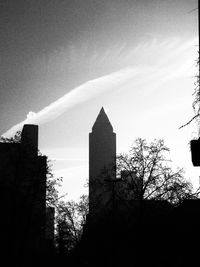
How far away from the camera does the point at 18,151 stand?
3069 cm

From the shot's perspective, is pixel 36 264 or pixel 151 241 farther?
pixel 36 264

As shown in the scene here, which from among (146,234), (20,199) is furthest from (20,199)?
(146,234)

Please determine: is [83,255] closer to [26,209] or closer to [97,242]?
[97,242]

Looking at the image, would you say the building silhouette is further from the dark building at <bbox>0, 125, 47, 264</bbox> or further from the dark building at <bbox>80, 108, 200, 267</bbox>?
the dark building at <bbox>80, 108, 200, 267</bbox>

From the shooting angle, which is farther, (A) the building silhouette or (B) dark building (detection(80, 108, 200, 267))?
(A) the building silhouette

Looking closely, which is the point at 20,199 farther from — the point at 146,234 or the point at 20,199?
the point at 146,234

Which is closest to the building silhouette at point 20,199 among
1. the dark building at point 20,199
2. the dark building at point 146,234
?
the dark building at point 20,199

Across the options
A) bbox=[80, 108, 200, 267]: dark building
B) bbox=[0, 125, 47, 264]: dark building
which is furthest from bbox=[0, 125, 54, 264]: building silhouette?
bbox=[80, 108, 200, 267]: dark building

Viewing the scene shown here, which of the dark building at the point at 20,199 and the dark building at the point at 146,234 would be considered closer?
the dark building at the point at 146,234

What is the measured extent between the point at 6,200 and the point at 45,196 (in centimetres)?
331

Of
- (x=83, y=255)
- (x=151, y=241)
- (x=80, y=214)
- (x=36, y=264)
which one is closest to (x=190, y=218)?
(x=151, y=241)

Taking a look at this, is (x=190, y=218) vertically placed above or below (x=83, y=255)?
above

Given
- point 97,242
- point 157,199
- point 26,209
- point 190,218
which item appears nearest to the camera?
point 190,218

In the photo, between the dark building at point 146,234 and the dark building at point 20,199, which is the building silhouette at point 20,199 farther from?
the dark building at point 146,234
